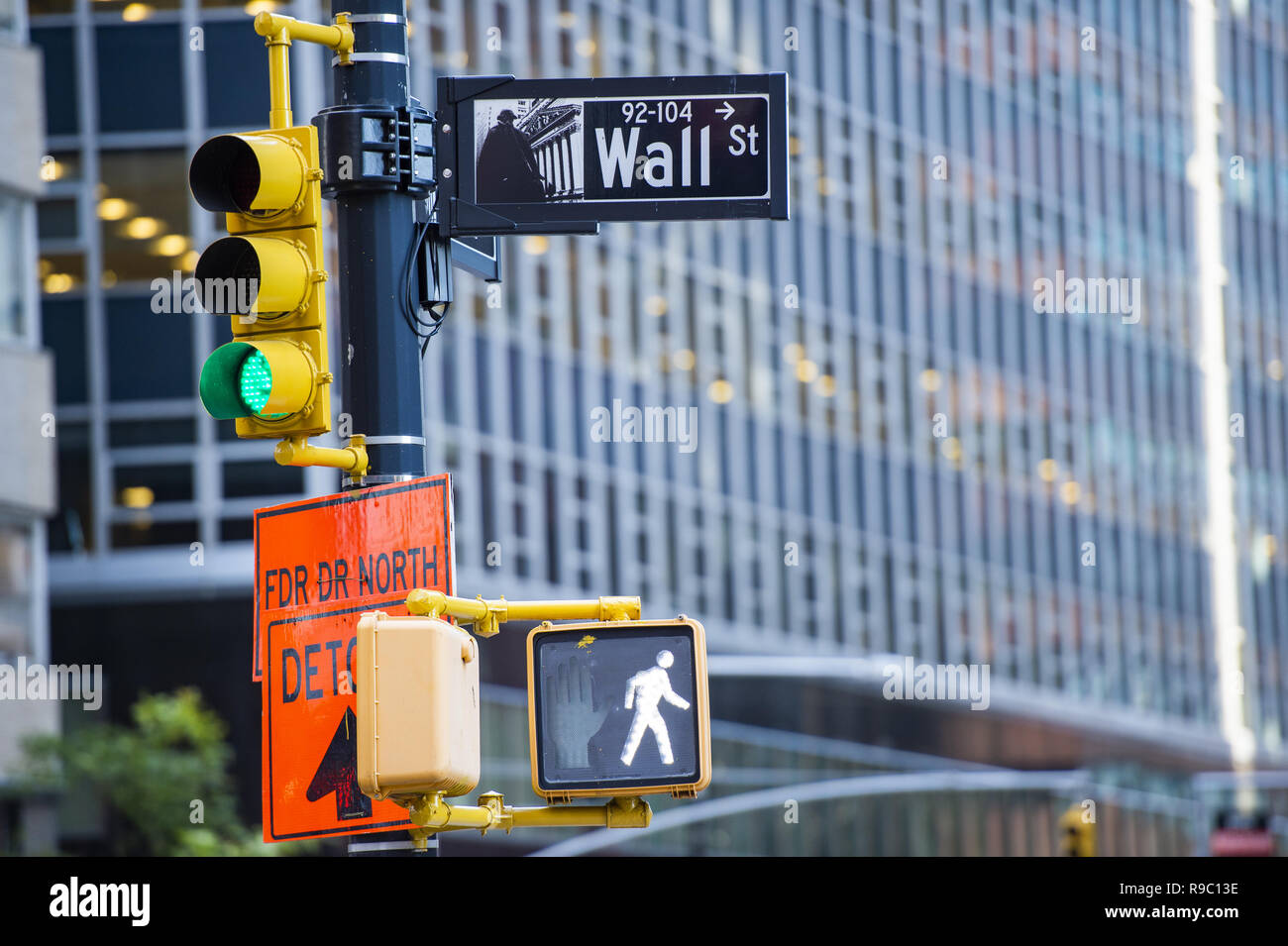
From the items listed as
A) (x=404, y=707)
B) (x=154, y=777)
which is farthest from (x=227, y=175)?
(x=154, y=777)

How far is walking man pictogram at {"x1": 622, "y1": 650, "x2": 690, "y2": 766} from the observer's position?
736cm

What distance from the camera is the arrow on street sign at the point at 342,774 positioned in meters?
7.66

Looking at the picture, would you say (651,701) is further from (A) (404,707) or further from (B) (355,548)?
(B) (355,548)

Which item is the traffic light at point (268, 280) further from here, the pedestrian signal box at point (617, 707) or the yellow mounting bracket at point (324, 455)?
the pedestrian signal box at point (617, 707)

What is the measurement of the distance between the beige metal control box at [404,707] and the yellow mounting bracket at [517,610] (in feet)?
1.29

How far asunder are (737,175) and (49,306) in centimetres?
2759

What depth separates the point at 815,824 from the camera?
46.2 m

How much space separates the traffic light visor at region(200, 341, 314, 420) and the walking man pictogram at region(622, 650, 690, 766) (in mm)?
1512

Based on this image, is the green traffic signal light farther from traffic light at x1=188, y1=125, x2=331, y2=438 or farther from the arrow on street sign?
the arrow on street sign

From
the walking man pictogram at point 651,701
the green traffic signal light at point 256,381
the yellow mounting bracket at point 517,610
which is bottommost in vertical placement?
the walking man pictogram at point 651,701

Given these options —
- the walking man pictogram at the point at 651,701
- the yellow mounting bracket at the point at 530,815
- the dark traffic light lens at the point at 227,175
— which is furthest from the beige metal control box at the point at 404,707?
the dark traffic light lens at the point at 227,175

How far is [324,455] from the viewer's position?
26.0 feet

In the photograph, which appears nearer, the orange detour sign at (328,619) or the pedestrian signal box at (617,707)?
the pedestrian signal box at (617,707)
